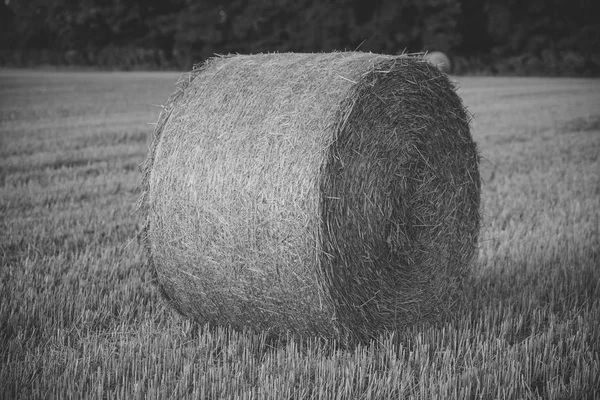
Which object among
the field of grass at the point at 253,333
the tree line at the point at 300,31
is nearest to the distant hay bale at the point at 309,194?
the field of grass at the point at 253,333

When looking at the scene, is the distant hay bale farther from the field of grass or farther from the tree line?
the tree line

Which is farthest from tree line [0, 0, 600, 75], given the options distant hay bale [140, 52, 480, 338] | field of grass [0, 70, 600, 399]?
distant hay bale [140, 52, 480, 338]

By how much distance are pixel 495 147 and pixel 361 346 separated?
897cm

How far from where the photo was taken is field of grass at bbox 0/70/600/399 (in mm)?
3207

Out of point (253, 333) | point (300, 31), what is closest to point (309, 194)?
point (253, 333)

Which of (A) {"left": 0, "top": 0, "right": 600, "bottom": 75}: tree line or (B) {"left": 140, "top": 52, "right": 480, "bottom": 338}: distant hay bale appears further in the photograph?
(A) {"left": 0, "top": 0, "right": 600, "bottom": 75}: tree line

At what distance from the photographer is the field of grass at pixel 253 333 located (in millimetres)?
3207

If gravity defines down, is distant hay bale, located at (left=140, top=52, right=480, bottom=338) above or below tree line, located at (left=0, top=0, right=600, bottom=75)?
below

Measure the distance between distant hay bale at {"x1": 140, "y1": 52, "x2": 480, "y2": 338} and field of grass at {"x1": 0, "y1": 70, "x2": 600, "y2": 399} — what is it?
0.21 meters

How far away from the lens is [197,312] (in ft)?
13.4

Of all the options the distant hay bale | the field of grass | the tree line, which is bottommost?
the field of grass

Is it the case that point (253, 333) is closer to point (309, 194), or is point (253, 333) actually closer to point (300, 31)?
point (309, 194)

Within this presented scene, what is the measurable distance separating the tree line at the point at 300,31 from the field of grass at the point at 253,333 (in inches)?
1190

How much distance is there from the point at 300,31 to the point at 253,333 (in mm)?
40413
